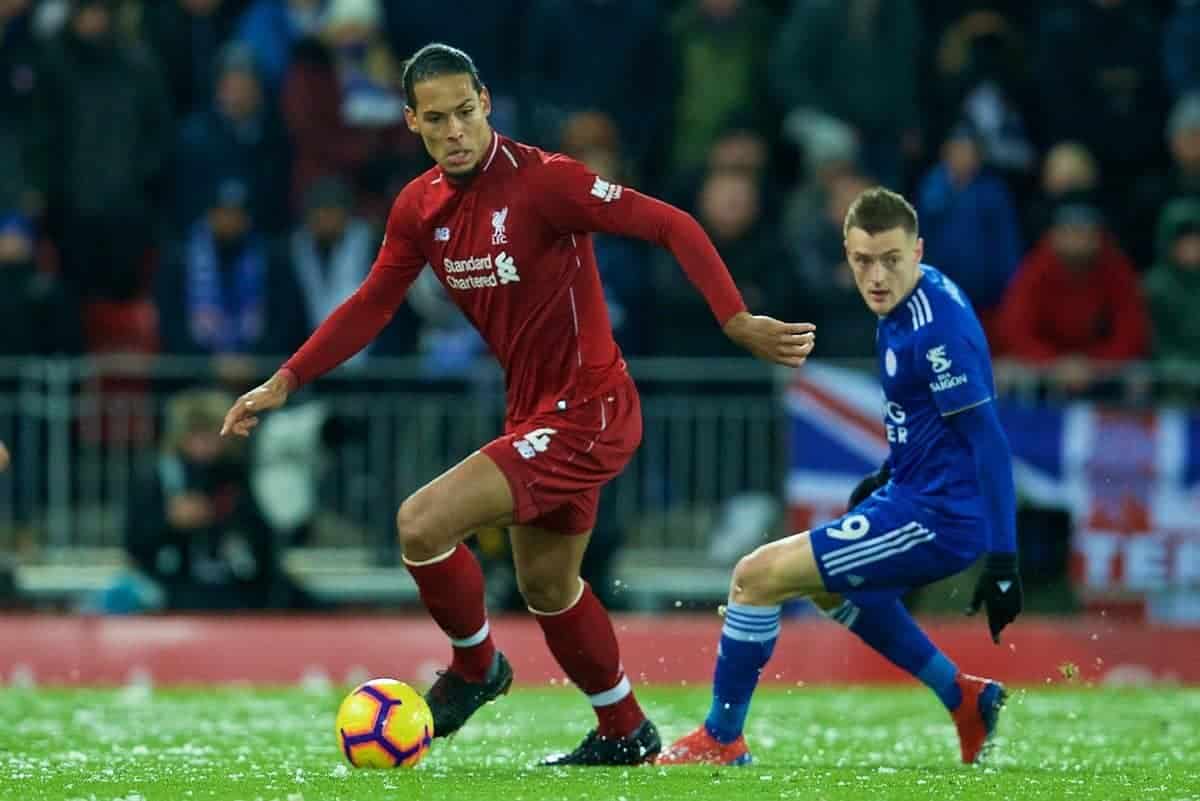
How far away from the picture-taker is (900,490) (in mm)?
9266

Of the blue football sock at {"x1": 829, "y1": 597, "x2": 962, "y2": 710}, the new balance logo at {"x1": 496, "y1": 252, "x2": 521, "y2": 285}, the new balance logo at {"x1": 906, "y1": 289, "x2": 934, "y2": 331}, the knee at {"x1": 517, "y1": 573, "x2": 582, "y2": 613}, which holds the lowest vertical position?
the blue football sock at {"x1": 829, "y1": 597, "x2": 962, "y2": 710}

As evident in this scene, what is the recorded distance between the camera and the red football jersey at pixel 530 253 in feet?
29.0

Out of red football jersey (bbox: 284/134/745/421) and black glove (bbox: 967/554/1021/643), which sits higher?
red football jersey (bbox: 284/134/745/421)

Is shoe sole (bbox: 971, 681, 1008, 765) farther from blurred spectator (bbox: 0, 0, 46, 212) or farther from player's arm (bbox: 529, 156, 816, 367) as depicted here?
blurred spectator (bbox: 0, 0, 46, 212)

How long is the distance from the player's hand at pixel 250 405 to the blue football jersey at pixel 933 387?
2.21 m

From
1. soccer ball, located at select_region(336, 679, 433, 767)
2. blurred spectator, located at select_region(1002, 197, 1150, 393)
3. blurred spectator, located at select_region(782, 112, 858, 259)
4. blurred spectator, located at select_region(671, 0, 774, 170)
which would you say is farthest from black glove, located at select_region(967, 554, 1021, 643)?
blurred spectator, located at select_region(671, 0, 774, 170)

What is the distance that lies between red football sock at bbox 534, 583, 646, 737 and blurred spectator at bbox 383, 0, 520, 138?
7668 millimetres

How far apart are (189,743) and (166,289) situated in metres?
A: 5.86

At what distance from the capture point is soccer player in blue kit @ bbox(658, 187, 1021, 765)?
905 cm

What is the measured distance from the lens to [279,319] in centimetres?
1559

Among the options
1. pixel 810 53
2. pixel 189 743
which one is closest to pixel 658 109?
pixel 810 53

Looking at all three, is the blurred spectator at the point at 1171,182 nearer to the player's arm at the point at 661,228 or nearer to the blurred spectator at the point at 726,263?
the blurred spectator at the point at 726,263

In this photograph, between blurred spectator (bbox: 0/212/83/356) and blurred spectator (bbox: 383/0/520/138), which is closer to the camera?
blurred spectator (bbox: 0/212/83/356)

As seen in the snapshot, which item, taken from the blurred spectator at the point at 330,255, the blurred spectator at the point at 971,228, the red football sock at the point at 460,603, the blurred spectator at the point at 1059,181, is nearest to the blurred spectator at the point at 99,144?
the blurred spectator at the point at 330,255
